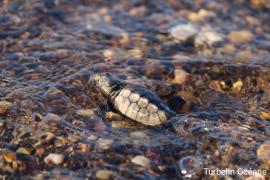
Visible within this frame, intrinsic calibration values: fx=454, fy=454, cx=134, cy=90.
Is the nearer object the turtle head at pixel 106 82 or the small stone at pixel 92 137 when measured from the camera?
the small stone at pixel 92 137

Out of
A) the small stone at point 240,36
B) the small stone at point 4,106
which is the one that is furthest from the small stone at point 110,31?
the small stone at point 4,106

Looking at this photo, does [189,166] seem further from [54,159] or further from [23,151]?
[23,151]

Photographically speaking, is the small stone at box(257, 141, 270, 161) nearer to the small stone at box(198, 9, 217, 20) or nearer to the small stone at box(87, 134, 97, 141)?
the small stone at box(87, 134, 97, 141)

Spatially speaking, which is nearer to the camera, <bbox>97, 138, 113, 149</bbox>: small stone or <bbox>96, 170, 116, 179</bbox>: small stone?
<bbox>96, 170, 116, 179</bbox>: small stone

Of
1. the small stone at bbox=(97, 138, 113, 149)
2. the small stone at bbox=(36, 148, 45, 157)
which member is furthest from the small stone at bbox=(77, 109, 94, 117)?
the small stone at bbox=(36, 148, 45, 157)

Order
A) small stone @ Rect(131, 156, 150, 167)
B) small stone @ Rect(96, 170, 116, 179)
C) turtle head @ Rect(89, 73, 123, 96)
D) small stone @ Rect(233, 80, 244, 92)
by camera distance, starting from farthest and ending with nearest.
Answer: small stone @ Rect(233, 80, 244, 92) < turtle head @ Rect(89, 73, 123, 96) < small stone @ Rect(131, 156, 150, 167) < small stone @ Rect(96, 170, 116, 179)

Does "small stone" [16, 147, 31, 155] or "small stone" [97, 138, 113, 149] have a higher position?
"small stone" [97, 138, 113, 149]

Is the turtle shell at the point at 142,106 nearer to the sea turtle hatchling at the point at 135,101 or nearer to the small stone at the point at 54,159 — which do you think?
the sea turtle hatchling at the point at 135,101
